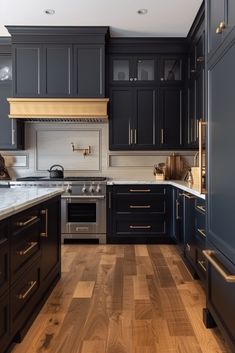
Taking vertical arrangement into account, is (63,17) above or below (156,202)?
above

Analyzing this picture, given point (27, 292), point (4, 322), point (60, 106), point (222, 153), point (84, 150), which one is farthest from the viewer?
point (84, 150)

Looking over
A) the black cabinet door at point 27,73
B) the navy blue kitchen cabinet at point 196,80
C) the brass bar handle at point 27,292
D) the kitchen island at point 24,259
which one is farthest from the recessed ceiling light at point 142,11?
the brass bar handle at point 27,292

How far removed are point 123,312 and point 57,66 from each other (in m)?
3.38

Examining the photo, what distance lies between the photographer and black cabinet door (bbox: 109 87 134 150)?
188 inches

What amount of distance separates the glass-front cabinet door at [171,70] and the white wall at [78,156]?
105cm

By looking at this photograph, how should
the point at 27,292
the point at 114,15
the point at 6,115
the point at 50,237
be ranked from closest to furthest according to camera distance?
the point at 27,292 → the point at 50,237 → the point at 114,15 → the point at 6,115

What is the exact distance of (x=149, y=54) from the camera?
4801 millimetres

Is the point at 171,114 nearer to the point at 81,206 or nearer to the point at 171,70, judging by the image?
the point at 171,70

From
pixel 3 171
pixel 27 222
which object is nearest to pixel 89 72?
pixel 3 171

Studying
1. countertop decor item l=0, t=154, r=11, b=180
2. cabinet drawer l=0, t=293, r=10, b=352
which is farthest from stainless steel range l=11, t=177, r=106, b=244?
cabinet drawer l=0, t=293, r=10, b=352

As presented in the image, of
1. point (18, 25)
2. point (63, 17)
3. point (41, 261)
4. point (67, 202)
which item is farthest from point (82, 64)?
point (41, 261)

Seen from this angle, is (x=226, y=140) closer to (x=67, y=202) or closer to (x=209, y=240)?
(x=209, y=240)

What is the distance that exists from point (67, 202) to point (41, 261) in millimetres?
2112

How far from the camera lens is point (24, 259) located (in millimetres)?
2088
